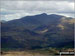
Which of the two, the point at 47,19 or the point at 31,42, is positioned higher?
the point at 47,19

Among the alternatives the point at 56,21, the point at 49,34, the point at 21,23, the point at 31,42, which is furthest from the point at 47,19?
the point at 31,42

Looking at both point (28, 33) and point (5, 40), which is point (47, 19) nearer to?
point (28, 33)

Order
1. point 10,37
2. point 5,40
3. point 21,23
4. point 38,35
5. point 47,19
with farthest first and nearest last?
point 47,19, point 21,23, point 38,35, point 10,37, point 5,40

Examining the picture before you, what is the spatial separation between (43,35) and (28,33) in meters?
6.33

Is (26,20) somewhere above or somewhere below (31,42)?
above

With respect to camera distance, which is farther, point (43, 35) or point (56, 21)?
point (56, 21)

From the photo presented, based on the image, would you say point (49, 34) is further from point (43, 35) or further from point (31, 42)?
Result: point (31, 42)

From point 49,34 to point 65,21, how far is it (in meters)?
38.3

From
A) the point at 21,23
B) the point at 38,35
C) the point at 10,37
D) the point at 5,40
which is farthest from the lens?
the point at 21,23

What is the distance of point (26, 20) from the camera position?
126 m

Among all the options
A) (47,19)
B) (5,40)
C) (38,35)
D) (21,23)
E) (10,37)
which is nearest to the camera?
(5,40)

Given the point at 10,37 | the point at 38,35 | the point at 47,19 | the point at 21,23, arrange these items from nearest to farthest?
the point at 10,37 < the point at 38,35 < the point at 21,23 < the point at 47,19

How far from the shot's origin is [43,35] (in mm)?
84500

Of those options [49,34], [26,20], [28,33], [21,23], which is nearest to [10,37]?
[28,33]
